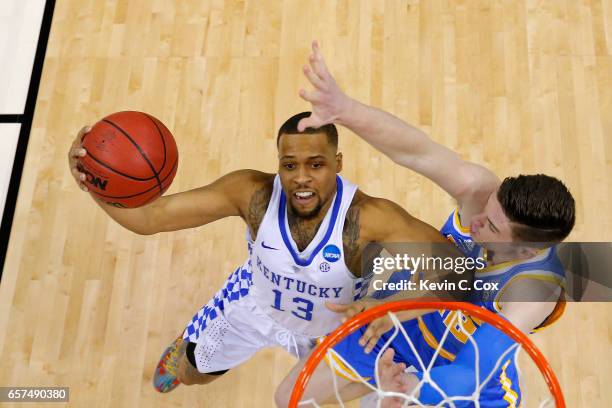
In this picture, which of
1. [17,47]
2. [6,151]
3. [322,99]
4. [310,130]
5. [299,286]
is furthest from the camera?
[17,47]

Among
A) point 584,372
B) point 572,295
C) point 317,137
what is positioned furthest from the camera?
point 584,372

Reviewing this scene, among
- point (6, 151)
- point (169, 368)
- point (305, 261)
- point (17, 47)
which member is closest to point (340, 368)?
point (305, 261)

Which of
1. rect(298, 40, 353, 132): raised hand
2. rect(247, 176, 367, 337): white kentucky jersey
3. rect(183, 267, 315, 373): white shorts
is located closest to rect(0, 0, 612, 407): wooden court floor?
rect(183, 267, 315, 373): white shorts

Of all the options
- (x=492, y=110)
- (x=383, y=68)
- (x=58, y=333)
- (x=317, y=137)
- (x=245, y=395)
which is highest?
(x=383, y=68)

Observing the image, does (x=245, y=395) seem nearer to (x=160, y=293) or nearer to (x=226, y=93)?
(x=160, y=293)

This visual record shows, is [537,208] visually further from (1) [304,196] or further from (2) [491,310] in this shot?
(1) [304,196]

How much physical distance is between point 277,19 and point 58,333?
215 centimetres

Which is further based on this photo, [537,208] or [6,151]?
[6,151]

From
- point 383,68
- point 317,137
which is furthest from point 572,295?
point 383,68

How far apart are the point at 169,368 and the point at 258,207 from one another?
3.32 feet

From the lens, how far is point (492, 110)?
3.87 metres

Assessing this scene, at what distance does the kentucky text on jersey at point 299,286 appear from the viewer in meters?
2.52

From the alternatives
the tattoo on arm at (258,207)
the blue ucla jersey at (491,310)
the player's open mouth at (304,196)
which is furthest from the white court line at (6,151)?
the blue ucla jersey at (491,310)

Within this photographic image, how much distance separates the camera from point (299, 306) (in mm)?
2605
